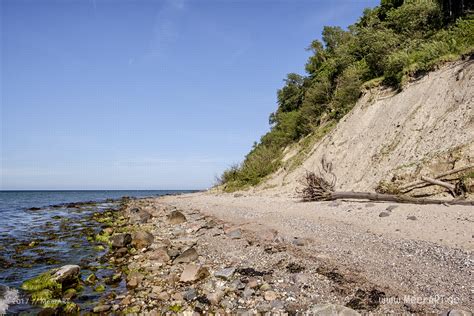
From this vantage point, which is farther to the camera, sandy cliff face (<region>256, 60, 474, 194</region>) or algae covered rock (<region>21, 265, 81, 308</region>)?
sandy cliff face (<region>256, 60, 474, 194</region>)

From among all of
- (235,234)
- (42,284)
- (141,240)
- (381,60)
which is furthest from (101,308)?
(381,60)

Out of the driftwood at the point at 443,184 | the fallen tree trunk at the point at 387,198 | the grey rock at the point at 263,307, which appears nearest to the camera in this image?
the grey rock at the point at 263,307

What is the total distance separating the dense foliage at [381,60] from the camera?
61.2ft

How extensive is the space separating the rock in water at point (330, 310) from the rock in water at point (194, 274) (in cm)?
275

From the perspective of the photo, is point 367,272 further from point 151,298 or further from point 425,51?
point 425,51

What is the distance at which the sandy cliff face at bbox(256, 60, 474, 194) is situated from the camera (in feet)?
41.7

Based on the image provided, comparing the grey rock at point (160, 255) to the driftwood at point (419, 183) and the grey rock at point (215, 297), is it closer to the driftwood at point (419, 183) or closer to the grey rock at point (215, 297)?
the grey rock at point (215, 297)

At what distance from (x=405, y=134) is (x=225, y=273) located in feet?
44.9

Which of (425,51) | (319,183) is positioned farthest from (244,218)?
(425,51)

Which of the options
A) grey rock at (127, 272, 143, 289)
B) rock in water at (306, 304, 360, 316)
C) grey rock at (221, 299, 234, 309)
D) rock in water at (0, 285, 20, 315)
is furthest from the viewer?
grey rock at (127, 272, 143, 289)

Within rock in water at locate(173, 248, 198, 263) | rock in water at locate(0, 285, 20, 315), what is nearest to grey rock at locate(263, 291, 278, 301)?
rock in water at locate(173, 248, 198, 263)

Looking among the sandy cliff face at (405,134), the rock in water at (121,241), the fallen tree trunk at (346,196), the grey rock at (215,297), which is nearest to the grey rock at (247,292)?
the grey rock at (215,297)

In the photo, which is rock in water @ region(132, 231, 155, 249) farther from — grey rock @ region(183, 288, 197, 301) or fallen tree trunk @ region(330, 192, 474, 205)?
fallen tree trunk @ region(330, 192, 474, 205)

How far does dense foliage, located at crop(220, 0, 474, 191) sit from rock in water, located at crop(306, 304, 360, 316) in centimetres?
1763
